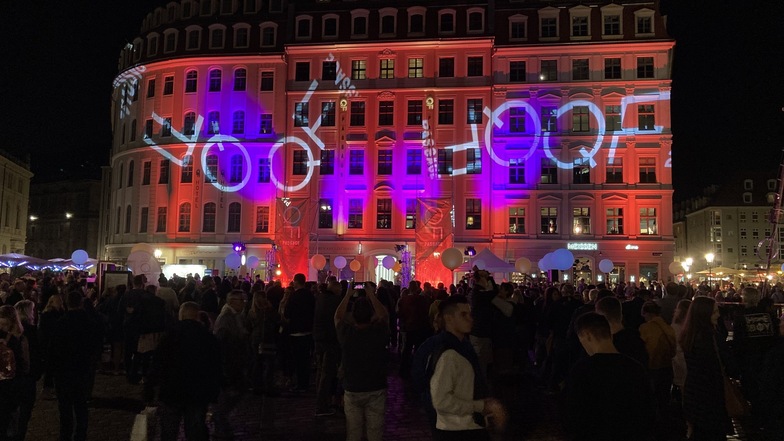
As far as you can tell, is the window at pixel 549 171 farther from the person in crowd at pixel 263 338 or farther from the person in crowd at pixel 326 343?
the person in crowd at pixel 326 343

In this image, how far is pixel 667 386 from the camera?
8305 millimetres

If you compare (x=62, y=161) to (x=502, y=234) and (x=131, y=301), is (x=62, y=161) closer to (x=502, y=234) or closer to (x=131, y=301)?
(x=502, y=234)

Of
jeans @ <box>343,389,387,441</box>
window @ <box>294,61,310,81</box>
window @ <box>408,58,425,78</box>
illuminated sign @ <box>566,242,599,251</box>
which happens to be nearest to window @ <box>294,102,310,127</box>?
window @ <box>294,61,310,81</box>

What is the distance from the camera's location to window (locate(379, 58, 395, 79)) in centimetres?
4156

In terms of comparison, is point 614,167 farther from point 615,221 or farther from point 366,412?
point 366,412

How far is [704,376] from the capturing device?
5.82m

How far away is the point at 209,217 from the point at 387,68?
16.0 metres

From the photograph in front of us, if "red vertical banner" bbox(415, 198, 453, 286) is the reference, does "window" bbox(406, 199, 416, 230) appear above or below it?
above

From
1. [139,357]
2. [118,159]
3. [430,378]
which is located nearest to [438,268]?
[139,357]

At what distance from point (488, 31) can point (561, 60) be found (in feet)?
17.2

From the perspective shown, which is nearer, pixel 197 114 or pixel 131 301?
pixel 131 301

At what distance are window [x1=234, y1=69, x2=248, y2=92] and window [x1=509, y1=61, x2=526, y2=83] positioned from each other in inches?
726

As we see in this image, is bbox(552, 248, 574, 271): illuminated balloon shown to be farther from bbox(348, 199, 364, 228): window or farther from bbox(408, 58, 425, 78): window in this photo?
bbox(408, 58, 425, 78): window

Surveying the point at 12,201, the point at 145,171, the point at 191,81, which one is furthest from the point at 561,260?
the point at 12,201
